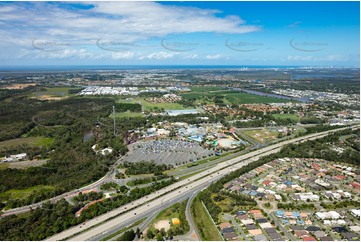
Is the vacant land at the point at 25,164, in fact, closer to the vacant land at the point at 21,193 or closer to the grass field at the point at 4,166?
the grass field at the point at 4,166

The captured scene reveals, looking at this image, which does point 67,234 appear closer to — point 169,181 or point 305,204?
point 169,181

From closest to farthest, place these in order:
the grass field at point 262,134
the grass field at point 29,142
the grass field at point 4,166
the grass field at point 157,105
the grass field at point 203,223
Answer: the grass field at point 203,223 → the grass field at point 4,166 → the grass field at point 29,142 → the grass field at point 262,134 → the grass field at point 157,105

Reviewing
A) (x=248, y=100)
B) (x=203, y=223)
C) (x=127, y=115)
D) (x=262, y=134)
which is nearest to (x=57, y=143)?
(x=127, y=115)

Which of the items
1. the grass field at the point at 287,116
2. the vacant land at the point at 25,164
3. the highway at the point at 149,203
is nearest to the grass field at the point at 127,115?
the vacant land at the point at 25,164

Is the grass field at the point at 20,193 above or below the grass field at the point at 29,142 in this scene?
below

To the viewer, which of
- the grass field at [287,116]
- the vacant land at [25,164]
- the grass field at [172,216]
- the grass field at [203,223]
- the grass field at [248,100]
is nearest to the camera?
the grass field at [203,223]
